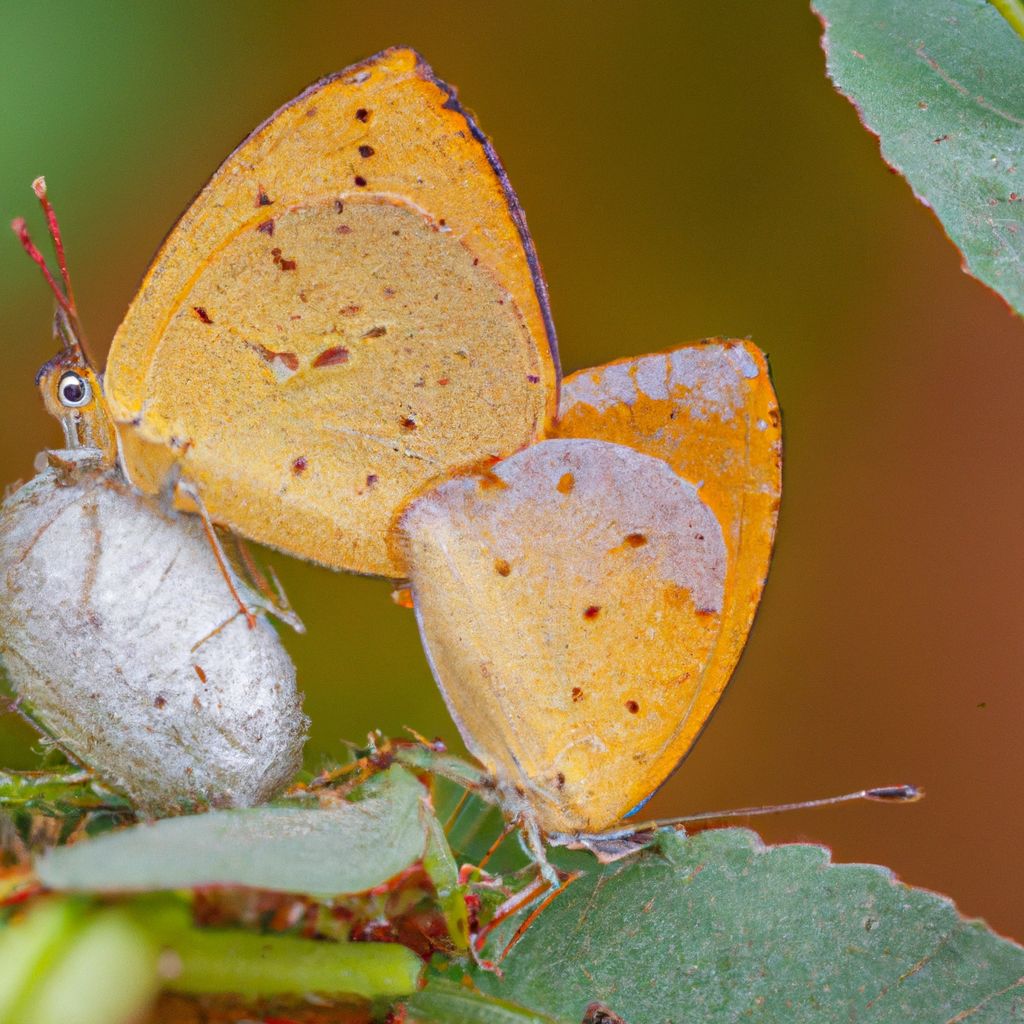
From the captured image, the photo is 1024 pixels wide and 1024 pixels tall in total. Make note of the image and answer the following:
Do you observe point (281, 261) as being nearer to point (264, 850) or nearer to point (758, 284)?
point (264, 850)

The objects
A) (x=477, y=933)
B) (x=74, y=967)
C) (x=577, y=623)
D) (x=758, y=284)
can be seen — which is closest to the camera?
(x=74, y=967)

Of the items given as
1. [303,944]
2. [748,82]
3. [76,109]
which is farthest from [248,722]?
[748,82]

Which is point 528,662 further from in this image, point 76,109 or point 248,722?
point 76,109

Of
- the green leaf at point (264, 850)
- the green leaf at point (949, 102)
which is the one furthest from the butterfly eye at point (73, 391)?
the green leaf at point (949, 102)

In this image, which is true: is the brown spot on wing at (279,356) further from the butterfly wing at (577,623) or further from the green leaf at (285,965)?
the green leaf at (285,965)

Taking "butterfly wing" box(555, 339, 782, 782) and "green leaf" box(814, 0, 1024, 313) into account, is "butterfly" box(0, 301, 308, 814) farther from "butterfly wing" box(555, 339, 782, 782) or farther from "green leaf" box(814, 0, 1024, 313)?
"green leaf" box(814, 0, 1024, 313)

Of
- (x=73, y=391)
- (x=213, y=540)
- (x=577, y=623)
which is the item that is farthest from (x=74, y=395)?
(x=577, y=623)
